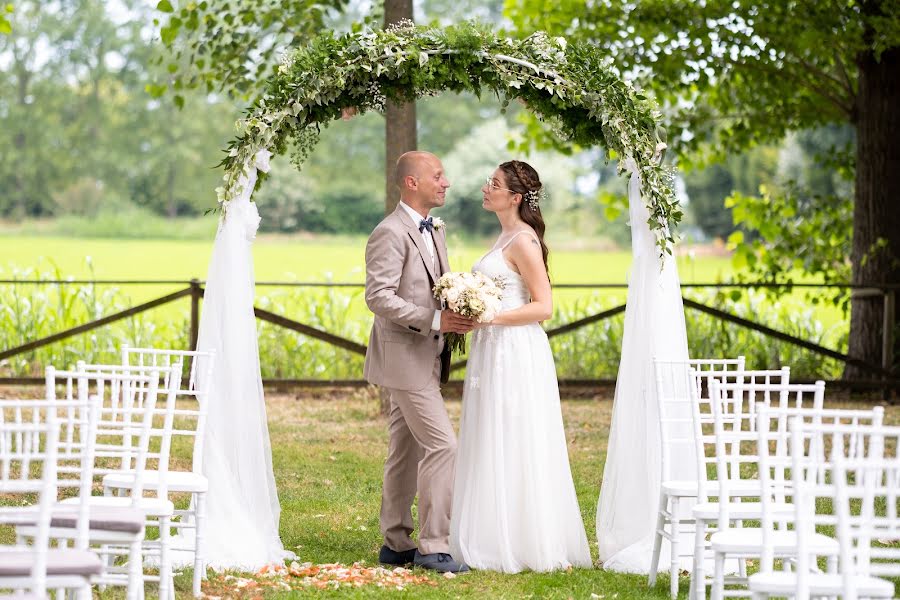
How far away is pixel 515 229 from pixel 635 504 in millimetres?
1549

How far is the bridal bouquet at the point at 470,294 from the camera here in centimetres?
573

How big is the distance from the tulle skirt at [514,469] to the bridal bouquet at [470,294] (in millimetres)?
321

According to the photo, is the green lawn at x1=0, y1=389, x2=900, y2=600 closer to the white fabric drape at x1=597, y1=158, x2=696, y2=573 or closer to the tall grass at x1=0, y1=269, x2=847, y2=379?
the white fabric drape at x1=597, y1=158, x2=696, y2=573

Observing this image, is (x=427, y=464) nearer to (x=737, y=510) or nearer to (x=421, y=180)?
(x=421, y=180)

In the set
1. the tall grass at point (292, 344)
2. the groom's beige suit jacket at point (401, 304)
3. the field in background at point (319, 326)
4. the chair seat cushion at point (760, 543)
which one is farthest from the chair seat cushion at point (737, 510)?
the field in background at point (319, 326)

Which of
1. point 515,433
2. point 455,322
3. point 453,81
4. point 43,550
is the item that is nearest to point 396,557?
point 515,433

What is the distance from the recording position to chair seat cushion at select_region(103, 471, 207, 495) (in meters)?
5.21

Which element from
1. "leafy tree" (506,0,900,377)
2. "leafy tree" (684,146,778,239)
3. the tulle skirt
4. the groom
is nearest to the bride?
the tulle skirt

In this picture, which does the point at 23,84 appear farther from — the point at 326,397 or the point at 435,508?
the point at 435,508

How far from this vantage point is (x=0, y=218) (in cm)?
3350

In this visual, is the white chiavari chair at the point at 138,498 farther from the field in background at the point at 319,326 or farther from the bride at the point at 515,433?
the field in background at the point at 319,326

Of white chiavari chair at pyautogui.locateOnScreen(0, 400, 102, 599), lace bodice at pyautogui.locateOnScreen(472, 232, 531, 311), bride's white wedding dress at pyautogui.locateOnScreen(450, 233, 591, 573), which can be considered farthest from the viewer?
lace bodice at pyautogui.locateOnScreen(472, 232, 531, 311)

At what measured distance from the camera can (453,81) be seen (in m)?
6.32

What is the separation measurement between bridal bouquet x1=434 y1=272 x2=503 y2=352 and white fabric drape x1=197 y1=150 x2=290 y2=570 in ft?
3.38
